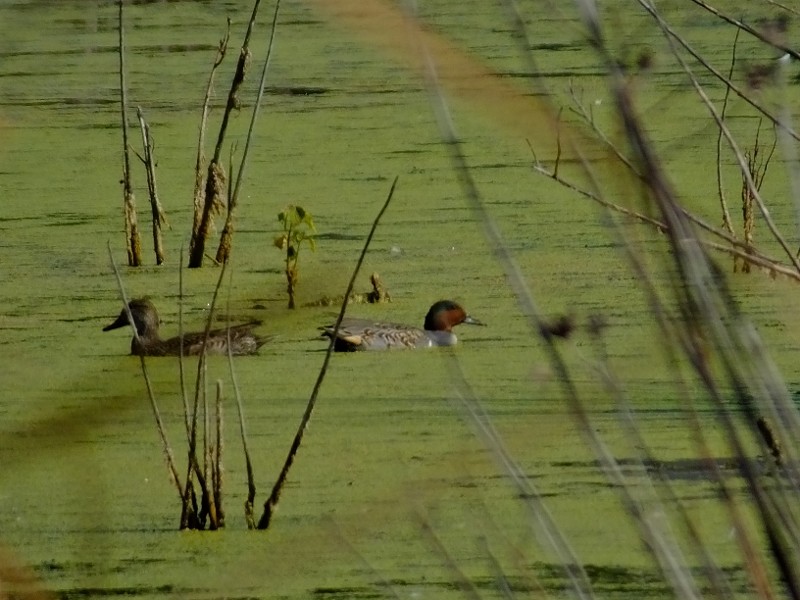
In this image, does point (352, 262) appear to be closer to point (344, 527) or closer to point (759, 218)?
point (759, 218)

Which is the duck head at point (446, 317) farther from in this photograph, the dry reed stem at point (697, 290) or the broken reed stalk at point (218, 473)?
the dry reed stem at point (697, 290)

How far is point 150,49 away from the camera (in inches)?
272

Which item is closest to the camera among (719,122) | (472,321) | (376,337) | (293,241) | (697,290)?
(697,290)

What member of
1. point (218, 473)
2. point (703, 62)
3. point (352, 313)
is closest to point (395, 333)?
point (352, 313)

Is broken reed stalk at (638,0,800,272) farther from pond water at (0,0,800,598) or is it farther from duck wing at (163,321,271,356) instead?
duck wing at (163,321,271,356)

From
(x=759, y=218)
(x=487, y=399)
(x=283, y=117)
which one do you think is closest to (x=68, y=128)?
(x=283, y=117)

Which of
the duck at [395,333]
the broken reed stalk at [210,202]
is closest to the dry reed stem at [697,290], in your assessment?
the duck at [395,333]

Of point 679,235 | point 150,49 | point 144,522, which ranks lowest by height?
point 150,49

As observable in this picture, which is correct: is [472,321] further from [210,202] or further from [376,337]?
[210,202]

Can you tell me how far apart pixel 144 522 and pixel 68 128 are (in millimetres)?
3299

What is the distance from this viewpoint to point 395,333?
3.54m

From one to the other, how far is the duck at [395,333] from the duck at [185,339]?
152 mm

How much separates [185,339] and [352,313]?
15.5 inches

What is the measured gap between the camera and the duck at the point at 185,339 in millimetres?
3520
